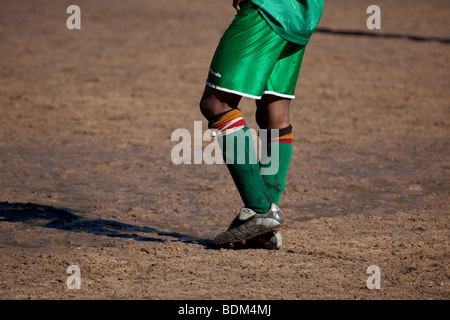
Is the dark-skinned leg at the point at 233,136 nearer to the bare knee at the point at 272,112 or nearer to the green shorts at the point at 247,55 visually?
the green shorts at the point at 247,55

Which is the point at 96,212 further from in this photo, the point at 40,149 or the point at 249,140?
the point at 40,149

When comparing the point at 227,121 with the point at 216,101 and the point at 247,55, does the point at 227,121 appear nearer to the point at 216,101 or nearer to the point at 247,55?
the point at 216,101

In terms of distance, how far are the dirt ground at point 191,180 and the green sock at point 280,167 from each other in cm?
31

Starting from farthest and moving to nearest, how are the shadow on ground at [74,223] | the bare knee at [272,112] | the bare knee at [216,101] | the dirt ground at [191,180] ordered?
the shadow on ground at [74,223] → the bare knee at [272,112] → the bare knee at [216,101] → the dirt ground at [191,180]

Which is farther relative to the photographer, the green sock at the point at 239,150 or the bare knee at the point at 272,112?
the bare knee at the point at 272,112

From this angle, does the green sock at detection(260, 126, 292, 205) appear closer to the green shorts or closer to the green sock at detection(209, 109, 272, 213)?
the green sock at detection(209, 109, 272, 213)

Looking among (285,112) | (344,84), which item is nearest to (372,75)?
(344,84)

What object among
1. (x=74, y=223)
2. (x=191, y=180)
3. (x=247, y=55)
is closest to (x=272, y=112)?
(x=247, y=55)

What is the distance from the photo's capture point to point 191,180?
5039 millimetres

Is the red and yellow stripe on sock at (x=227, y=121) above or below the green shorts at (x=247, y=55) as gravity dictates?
below

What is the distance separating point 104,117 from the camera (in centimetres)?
702

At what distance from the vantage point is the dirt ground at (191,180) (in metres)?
3.16

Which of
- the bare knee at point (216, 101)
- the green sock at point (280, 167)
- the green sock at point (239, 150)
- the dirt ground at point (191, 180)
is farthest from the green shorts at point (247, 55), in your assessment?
the dirt ground at point (191, 180)

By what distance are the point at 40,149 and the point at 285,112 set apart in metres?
2.95
